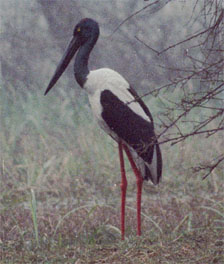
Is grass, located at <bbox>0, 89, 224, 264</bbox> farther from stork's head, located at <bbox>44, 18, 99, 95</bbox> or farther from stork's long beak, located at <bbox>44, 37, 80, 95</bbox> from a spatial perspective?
stork's head, located at <bbox>44, 18, 99, 95</bbox>

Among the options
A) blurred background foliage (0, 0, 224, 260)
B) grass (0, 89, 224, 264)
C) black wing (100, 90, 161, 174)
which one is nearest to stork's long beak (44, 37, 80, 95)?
blurred background foliage (0, 0, 224, 260)

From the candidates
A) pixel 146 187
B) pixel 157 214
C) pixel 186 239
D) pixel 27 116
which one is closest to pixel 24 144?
pixel 27 116

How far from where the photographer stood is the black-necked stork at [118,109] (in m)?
3.73

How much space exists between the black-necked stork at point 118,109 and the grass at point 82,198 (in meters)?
0.30

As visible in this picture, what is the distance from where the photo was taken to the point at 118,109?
12.3 ft

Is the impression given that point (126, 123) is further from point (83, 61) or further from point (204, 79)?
point (204, 79)

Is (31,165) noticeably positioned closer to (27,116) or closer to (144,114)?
(27,116)

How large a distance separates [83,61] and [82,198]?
1194mm

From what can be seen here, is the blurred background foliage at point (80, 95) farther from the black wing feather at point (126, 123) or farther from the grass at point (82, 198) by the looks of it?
the black wing feather at point (126, 123)

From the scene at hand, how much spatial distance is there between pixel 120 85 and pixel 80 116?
1.38m

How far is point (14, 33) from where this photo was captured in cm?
431

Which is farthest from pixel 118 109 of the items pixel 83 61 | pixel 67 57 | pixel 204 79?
pixel 204 79

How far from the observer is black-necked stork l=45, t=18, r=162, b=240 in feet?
12.2

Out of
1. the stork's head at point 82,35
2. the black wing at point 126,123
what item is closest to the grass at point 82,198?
the black wing at point 126,123
